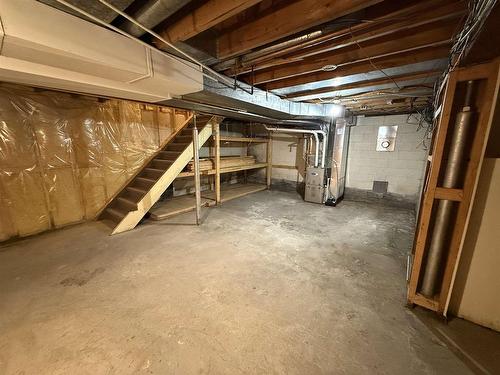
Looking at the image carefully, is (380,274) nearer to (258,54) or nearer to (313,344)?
(313,344)

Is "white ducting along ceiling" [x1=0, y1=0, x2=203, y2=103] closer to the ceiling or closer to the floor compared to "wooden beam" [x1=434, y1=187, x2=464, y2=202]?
closer to the ceiling

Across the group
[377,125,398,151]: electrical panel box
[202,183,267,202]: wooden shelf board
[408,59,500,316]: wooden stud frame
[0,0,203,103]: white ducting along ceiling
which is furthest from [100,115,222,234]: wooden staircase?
[377,125,398,151]: electrical panel box

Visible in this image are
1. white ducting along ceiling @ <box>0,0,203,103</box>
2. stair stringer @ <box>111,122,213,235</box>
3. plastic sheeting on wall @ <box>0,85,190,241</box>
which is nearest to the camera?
white ducting along ceiling @ <box>0,0,203,103</box>

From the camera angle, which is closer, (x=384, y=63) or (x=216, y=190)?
(x=384, y=63)

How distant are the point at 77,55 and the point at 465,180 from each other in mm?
2760

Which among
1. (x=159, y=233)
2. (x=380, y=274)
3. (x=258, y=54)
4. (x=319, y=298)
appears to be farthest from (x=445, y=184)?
(x=159, y=233)

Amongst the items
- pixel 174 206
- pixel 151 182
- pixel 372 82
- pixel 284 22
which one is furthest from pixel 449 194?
pixel 174 206

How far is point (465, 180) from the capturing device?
4.79 ft

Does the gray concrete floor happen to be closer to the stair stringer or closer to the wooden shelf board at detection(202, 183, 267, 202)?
the stair stringer

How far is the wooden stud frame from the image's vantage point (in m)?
1.35

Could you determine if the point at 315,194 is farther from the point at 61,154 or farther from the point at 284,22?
the point at 61,154

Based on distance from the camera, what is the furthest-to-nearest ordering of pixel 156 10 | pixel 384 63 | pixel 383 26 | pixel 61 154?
pixel 61 154 → pixel 384 63 → pixel 383 26 → pixel 156 10

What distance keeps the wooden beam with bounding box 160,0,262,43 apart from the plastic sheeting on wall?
2606mm

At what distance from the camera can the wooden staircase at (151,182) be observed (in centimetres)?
320
